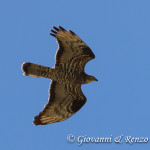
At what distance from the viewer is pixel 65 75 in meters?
16.8

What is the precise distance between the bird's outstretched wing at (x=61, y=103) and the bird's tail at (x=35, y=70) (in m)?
0.84

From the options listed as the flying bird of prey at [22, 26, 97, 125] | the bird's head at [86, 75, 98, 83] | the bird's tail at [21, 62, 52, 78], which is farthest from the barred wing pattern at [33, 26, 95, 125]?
the bird's tail at [21, 62, 52, 78]

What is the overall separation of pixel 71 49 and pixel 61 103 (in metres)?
2.16

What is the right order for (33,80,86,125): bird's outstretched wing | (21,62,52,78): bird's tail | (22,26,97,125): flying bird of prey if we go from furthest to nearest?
(33,80,86,125): bird's outstretched wing → (22,26,97,125): flying bird of prey → (21,62,52,78): bird's tail

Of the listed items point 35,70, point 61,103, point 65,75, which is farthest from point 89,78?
point 35,70

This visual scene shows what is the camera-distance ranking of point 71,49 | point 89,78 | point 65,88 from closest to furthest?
point 71,49 → point 89,78 → point 65,88

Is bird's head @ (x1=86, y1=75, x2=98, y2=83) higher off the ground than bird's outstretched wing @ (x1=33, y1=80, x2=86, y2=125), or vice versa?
bird's head @ (x1=86, y1=75, x2=98, y2=83)

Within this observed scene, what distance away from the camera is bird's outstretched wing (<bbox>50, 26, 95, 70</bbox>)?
1627 centimetres

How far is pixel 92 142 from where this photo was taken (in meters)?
→ 17.2

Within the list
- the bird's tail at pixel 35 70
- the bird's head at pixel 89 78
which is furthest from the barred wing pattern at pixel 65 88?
the bird's tail at pixel 35 70

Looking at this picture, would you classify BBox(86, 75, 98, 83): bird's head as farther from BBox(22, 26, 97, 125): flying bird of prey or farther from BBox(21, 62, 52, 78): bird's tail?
BBox(21, 62, 52, 78): bird's tail

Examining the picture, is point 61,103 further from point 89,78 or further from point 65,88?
point 89,78

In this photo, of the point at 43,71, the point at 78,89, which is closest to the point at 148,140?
the point at 78,89

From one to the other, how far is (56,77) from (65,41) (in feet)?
4.27
